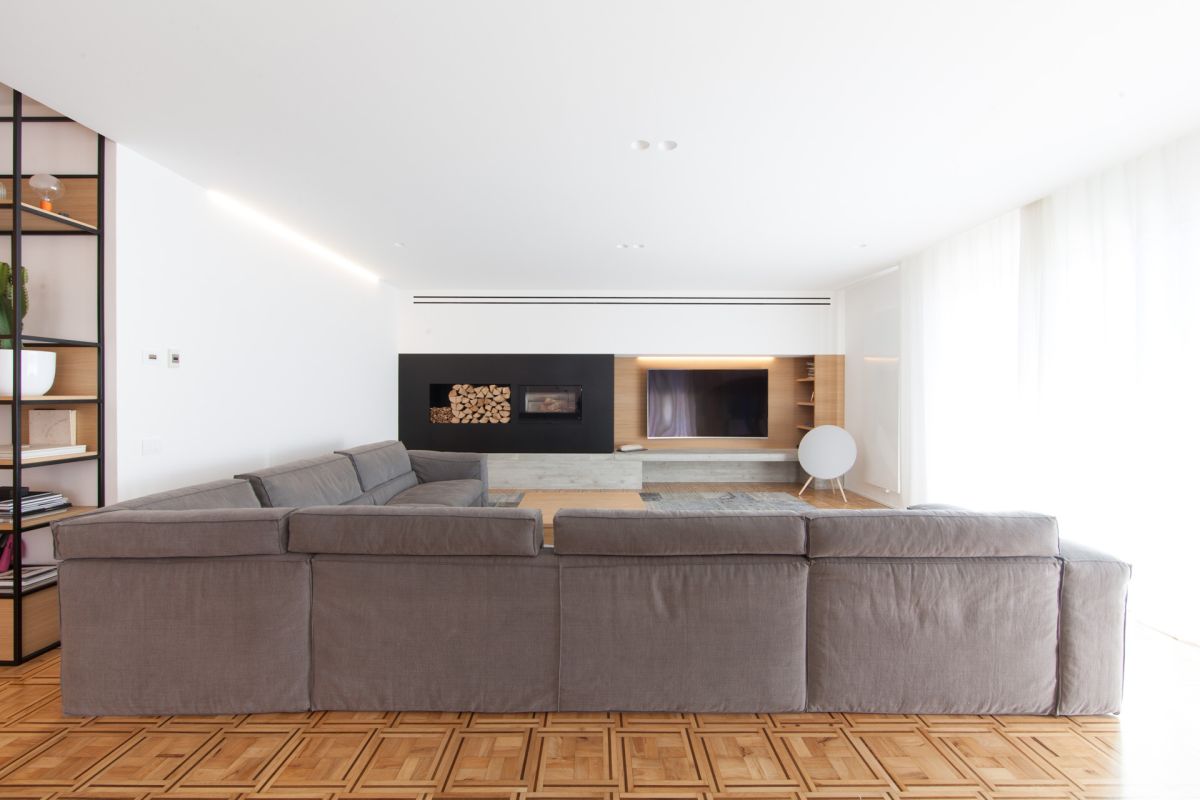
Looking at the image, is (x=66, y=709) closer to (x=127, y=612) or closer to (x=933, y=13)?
(x=127, y=612)

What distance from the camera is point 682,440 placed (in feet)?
23.5

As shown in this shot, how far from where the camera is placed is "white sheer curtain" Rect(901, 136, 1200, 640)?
281 cm

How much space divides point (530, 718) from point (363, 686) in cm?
60

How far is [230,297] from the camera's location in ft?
12.0

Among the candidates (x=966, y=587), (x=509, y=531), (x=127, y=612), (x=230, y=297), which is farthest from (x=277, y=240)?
(x=966, y=587)

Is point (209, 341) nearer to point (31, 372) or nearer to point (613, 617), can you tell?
point (31, 372)

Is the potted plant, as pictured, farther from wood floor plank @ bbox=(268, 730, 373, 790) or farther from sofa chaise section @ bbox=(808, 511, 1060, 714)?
sofa chaise section @ bbox=(808, 511, 1060, 714)

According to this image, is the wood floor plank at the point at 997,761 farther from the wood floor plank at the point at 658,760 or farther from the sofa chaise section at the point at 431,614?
the sofa chaise section at the point at 431,614

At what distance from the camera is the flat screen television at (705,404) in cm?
708

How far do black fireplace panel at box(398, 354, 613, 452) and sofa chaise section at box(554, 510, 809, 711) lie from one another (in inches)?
186

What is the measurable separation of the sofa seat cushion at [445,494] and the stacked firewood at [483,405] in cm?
199

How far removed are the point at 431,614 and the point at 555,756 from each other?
24.4 inches

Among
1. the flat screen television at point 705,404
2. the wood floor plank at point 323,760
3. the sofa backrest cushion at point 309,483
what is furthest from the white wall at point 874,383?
the wood floor plank at point 323,760

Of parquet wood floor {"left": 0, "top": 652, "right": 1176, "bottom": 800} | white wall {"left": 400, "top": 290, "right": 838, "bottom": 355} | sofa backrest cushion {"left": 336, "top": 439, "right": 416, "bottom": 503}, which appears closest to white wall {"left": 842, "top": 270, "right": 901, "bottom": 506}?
white wall {"left": 400, "top": 290, "right": 838, "bottom": 355}
